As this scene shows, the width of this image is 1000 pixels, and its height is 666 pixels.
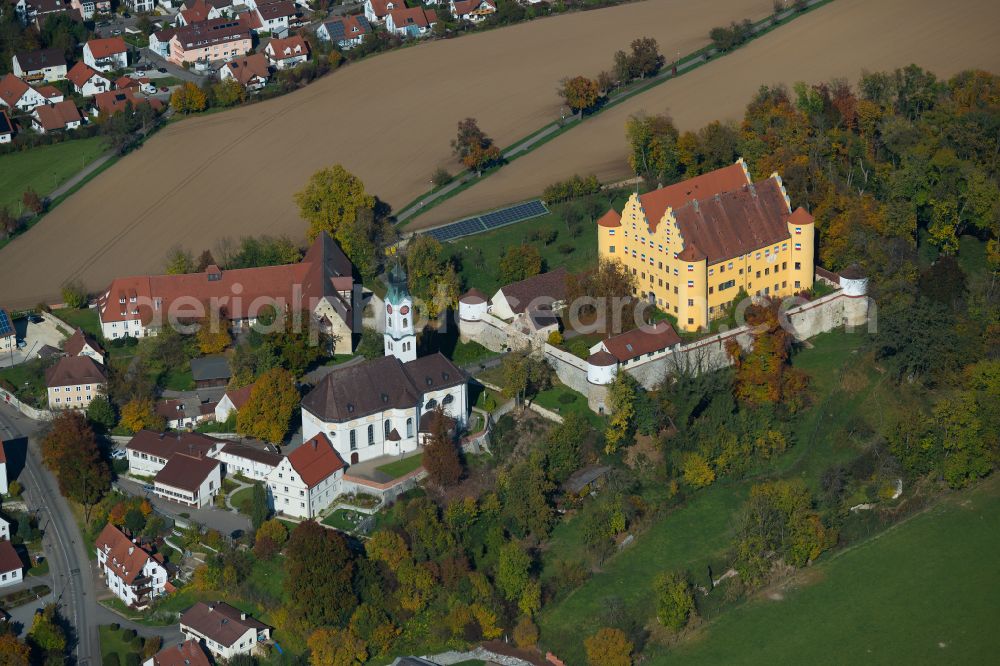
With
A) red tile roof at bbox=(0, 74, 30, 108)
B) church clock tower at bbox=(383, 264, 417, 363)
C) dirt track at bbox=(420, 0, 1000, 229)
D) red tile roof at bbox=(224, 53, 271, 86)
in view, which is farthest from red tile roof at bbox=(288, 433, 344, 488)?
red tile roof at bbox=(0, 74, 30, 108)

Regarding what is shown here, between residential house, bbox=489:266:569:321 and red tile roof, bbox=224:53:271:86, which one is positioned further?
red tile roof, bbox=224:53:271:86

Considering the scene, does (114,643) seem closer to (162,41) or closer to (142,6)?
(162,41)

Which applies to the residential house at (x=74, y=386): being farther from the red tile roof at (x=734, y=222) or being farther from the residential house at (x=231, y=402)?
the red tile roof at (x=734, y=222)

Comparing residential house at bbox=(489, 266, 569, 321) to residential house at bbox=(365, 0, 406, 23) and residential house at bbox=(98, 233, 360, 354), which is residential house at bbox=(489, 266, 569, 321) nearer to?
residential house at bbox=(98, 233, 360, 354)

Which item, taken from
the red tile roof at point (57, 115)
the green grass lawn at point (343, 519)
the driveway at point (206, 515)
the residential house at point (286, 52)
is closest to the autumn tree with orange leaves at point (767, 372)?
the green grass lawn at point (343, 519)

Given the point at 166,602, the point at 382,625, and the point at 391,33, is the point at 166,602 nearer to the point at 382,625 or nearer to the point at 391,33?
the point at 382,625

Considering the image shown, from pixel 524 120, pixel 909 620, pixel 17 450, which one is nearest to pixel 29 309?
pixel 17 450
